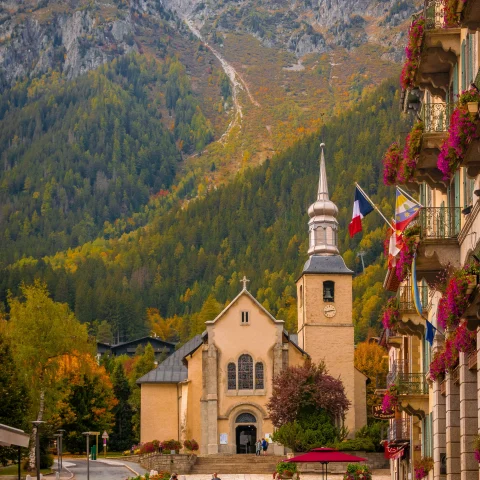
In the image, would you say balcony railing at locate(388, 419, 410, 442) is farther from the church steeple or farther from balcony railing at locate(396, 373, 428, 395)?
the church steeple

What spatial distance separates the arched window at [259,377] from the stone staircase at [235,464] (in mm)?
8874

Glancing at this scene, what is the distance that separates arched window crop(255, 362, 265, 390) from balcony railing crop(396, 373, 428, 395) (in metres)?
56.9

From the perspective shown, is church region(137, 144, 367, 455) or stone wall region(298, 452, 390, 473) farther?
church region(137, 144, 367, 455)

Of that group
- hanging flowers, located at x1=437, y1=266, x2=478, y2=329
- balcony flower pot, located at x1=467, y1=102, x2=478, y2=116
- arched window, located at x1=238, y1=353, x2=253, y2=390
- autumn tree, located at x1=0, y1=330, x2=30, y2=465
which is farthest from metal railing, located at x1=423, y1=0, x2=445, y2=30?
arched window, located at x1=238, y1=353, x2=253, y2=390

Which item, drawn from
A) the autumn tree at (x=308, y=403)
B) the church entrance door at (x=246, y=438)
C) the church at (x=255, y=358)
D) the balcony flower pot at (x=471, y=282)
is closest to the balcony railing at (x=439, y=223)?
the balcony flower pot at (x=471, y=282)

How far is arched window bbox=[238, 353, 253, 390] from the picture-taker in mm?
100250

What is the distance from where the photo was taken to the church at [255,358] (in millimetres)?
99375

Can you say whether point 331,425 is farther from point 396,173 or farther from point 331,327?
point 396,173

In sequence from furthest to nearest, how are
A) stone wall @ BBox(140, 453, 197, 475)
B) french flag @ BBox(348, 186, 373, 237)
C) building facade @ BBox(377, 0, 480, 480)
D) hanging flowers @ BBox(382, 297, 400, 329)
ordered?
1. stone wall @ BBox(140, 453, 197, 475)
2. french flag @ BBox(348, 186, 373, 237)
3. hanging flowers @ BBox(382, 297, 400, 329)
4. building facade @ BBox(377, 0, 480, 480)

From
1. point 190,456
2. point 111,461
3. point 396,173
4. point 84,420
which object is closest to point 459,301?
point 396,173

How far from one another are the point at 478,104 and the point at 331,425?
6822 cm

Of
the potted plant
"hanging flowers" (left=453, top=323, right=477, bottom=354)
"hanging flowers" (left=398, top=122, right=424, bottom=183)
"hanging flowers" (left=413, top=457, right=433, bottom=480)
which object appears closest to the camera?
"hanging flowers" (left=453, top=323, right=477, bottom=354)

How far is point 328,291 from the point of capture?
102 metres

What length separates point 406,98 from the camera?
44.8m
